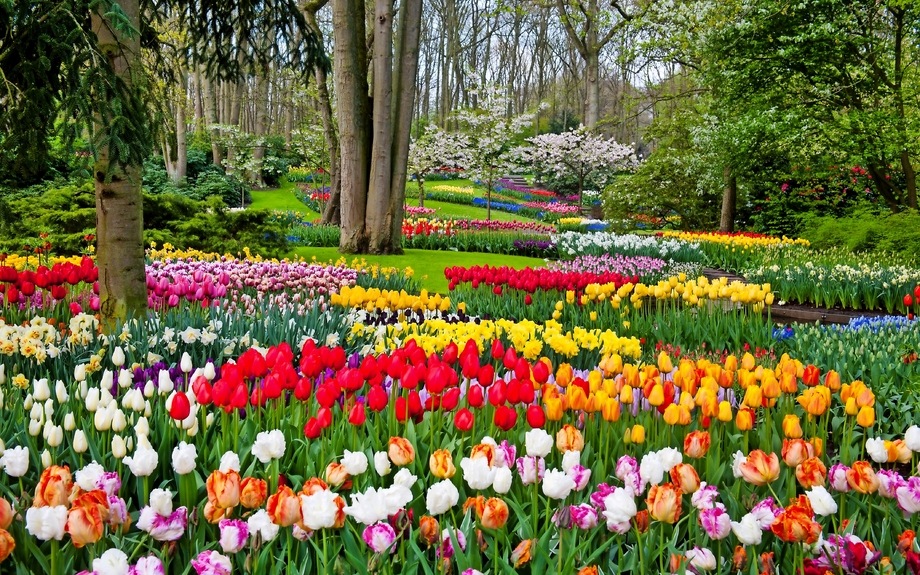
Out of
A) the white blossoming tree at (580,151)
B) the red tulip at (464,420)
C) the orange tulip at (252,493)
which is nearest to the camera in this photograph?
the orange tulip at (252,493)

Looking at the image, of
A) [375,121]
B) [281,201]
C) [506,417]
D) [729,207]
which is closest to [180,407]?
[506,417]

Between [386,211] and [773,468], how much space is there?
9368 millimetres

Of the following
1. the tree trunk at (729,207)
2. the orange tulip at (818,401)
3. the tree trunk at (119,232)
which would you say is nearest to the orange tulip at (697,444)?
the orange tulip at (818,401)

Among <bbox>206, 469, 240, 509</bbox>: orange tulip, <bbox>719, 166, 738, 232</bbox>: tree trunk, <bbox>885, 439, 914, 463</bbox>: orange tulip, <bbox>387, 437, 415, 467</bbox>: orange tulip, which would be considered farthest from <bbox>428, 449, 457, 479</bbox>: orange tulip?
<bbox>719, 166, 738, 232</bbox>: tree trunk

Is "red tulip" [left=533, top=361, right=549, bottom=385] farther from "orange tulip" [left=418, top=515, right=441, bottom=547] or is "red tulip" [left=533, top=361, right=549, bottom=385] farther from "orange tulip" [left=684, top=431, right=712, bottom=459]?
"orange tulip" [left=418, top=515, right=441, bottom=547]

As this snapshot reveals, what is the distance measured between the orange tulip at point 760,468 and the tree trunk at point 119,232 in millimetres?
3440

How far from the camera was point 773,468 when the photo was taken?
1.76 m

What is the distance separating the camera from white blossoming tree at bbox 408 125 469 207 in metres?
22.0

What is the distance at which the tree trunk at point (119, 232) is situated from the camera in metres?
4.06

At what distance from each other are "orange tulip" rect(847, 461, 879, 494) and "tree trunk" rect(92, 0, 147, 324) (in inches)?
144

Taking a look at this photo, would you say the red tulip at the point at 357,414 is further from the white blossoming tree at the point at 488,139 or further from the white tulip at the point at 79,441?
the white blossoming tree at the point at 488,139

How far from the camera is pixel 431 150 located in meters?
22.3

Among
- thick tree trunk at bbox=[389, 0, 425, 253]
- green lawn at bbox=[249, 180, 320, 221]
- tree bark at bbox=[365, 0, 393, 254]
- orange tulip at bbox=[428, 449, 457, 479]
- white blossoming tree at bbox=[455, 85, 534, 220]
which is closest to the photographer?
orange tulip at bbox=[428, 449, 457, 479]

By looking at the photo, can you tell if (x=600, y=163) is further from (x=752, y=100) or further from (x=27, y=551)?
(x=27, y=551)
